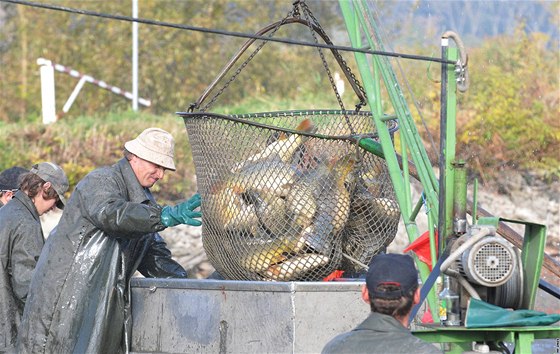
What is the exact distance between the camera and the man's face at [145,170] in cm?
581

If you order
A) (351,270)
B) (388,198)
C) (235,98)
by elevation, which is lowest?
(351,270)

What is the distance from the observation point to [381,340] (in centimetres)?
341

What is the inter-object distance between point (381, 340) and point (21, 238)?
329 centimetres

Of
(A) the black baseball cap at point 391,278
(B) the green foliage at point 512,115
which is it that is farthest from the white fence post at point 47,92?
(A) the black baseball cap at point 391,278

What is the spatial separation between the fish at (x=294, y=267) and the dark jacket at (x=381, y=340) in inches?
78.1

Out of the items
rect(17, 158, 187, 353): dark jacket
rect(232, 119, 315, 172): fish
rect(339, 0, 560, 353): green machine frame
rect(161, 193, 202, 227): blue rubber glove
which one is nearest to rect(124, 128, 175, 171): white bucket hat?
rect(17, 158, 187, 353): dark jacket

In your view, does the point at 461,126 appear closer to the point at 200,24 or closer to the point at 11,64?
the point at 200,24

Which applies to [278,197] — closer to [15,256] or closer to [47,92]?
[15,256]

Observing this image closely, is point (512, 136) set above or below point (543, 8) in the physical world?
below

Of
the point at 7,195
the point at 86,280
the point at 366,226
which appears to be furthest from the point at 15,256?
the point at 366,226

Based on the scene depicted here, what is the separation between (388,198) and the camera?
5.90 m

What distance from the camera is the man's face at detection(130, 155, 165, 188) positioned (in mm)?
5809

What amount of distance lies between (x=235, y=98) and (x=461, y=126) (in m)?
5.60

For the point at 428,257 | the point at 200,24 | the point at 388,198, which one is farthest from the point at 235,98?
the point at 428,257
